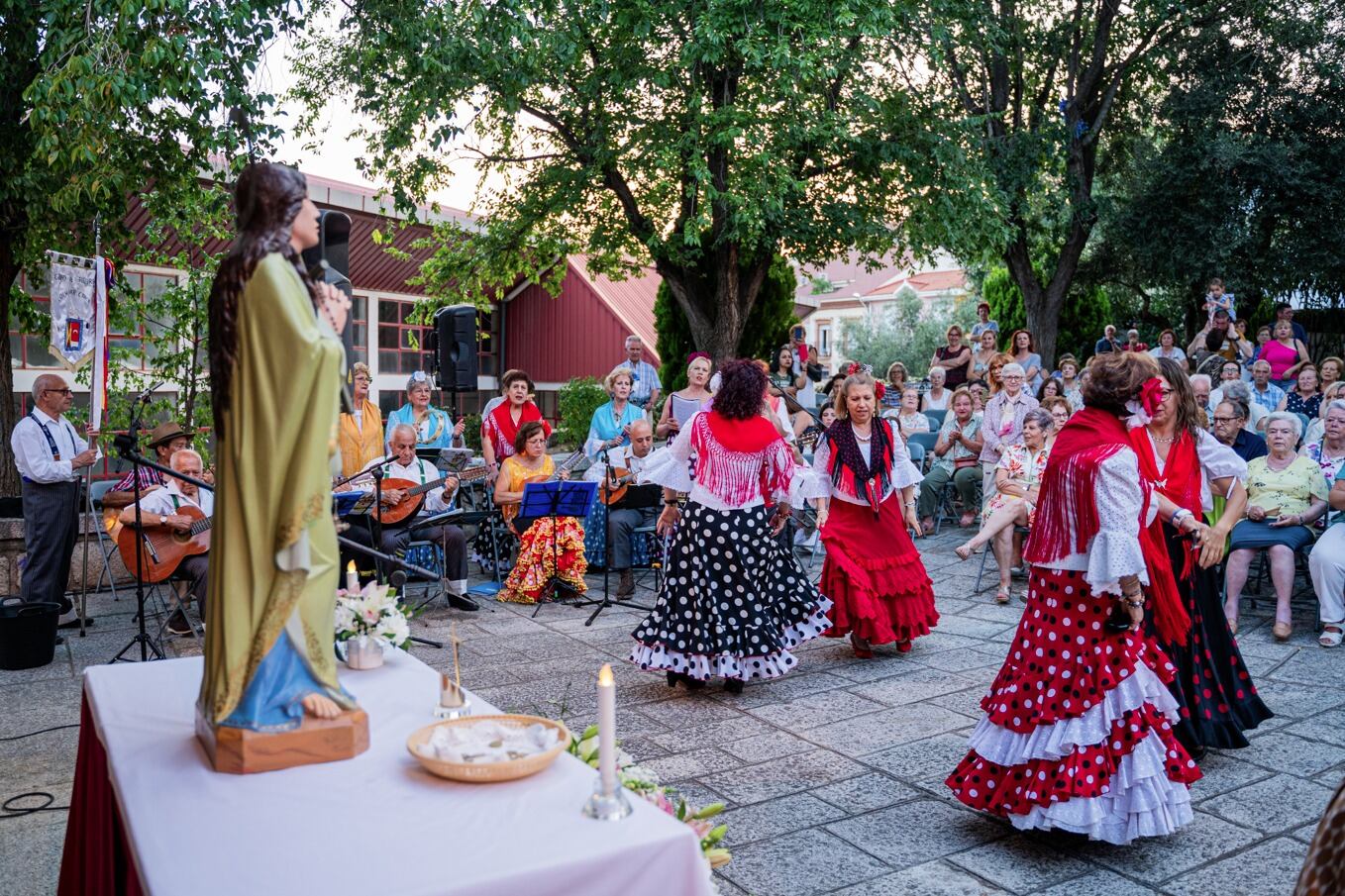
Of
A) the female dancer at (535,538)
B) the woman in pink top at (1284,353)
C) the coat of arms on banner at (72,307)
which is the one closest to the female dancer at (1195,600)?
the female dancer at (535,538)

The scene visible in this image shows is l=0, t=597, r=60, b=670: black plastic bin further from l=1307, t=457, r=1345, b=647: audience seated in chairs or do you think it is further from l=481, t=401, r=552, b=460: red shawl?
l=1307, t=457, r=1345, b=647: audience seated in chairs

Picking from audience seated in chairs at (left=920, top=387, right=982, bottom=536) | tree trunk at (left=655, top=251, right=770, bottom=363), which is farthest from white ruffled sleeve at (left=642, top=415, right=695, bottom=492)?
tree trunk at (left=655, top=251, right=770, bottom=363)

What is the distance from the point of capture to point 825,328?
51.5 m

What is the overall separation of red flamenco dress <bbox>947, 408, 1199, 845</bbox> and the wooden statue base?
8.46ft

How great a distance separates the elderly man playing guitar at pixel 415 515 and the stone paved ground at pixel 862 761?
2.81ft

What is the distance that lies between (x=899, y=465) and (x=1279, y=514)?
3.01m

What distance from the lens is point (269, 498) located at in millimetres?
2297

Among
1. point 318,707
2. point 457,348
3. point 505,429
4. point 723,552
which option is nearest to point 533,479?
point 505,429

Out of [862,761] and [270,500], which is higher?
[270,500]

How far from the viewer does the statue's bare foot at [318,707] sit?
2340 millimetres

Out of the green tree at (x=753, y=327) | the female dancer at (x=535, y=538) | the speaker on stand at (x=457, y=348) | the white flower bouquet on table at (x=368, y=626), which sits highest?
the green tree at (x=753, y=327)

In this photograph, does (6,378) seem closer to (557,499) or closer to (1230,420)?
(557,499)

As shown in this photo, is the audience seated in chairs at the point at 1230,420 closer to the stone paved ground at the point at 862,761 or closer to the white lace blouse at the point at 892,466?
the stone paved ground at the point at 862,761

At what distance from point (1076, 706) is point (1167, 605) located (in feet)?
2.58
